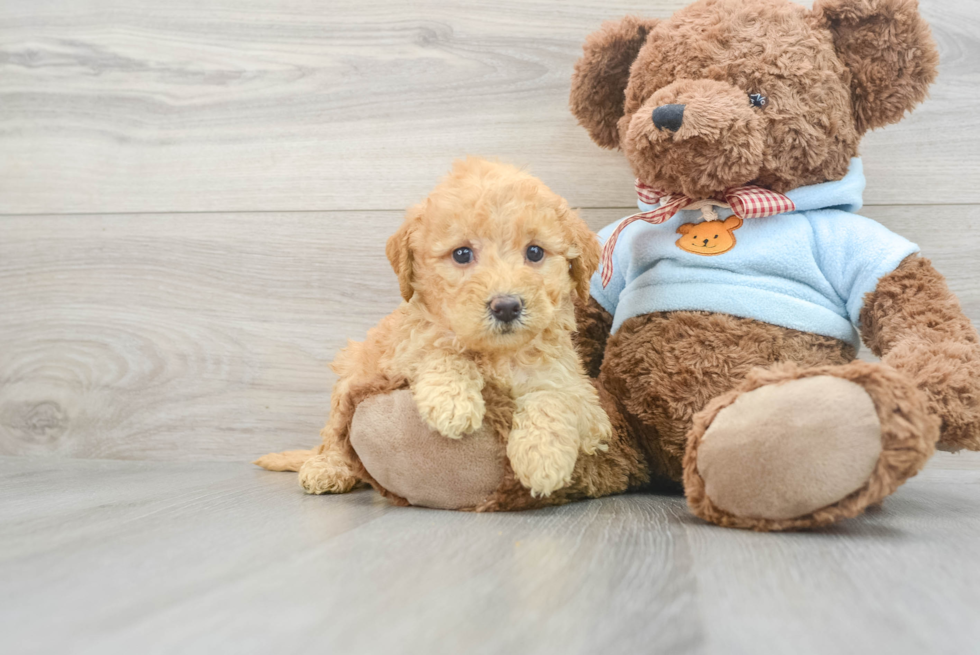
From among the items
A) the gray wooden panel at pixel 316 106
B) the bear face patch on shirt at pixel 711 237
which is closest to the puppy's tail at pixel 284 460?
the gray wooden panel at pixel 316 106

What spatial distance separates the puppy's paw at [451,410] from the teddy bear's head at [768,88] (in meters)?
0.36

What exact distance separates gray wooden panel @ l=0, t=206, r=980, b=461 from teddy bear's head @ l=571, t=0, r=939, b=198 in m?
0.54

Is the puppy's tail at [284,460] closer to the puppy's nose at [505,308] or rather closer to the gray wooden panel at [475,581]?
the gray wooden panel at [475,581]

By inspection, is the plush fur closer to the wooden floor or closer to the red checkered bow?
the red checkered bow

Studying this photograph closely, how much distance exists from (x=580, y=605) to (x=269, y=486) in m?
0.64

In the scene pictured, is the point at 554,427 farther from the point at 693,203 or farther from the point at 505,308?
the point at 693,203

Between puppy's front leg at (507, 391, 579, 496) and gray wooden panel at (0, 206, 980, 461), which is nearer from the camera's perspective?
puppy's front leg at (507, 391, 579, 496)

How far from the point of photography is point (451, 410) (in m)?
0.75

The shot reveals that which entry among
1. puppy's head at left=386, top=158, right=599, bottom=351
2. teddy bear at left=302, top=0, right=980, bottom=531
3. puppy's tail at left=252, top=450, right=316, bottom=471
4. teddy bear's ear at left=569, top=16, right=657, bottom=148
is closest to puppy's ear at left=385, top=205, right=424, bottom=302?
puppy's head at left=386, top=158, right=599, bottom=351

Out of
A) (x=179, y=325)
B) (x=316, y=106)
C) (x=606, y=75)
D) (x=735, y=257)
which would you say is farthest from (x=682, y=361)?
(x=179, y=325)

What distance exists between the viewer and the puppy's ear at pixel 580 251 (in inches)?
31.8

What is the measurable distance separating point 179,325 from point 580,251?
2.67 feet

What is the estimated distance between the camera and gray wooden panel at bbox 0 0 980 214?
1128mm

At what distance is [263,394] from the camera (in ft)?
4.19
